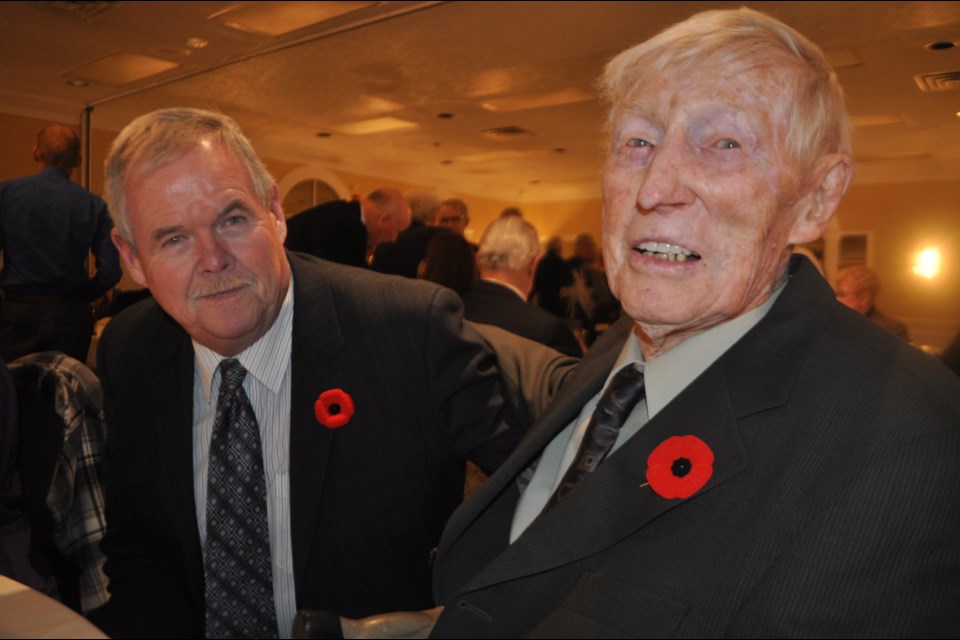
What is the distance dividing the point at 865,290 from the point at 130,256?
1434mm

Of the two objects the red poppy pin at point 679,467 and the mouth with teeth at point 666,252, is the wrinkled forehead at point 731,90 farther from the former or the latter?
the red poppy pin at point 679,467

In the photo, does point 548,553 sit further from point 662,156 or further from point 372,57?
point 372,57

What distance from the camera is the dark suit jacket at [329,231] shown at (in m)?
1.76

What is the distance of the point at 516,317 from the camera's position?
265 centimetres

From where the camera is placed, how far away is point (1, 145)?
1.39 metres

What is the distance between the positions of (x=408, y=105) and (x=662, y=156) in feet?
2.45

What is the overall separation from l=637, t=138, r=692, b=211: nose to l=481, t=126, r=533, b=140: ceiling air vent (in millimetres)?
658

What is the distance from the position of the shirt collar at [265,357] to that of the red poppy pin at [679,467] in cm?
81

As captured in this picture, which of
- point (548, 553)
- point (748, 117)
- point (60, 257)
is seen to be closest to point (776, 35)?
point (748, 117)

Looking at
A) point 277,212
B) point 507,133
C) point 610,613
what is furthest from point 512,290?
point 610,613

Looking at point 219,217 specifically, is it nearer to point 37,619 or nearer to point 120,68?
point 120,68

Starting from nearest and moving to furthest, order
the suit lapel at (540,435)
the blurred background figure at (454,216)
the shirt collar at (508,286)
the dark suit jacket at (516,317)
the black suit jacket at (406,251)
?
the suit lapel at (540,435)
the blurred background figure at (454,216)
the black suit jacket at (406,251)
the dark suit jacket at (516,317)
the shirt collar at (508,286)

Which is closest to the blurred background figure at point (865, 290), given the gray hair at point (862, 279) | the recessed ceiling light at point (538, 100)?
the gray hair at point (862, 279)

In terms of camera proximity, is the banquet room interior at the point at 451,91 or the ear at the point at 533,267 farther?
the ear at the point at 533,267
